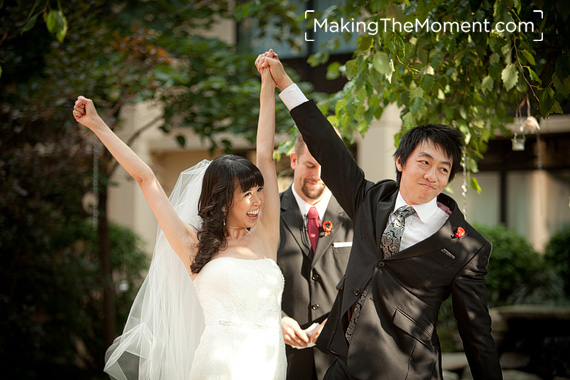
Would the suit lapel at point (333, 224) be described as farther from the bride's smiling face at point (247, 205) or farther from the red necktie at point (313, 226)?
the bride's smiling face at point (247, 205)

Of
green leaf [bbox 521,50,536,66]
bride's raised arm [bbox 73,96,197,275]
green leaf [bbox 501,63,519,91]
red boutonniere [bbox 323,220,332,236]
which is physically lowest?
red boutonniere [bbox 323,220,332,236]

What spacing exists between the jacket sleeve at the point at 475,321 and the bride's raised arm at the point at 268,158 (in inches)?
40.0

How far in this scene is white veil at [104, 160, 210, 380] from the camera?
3152mm

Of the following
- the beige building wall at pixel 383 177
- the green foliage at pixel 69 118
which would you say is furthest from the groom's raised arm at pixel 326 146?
the beige building wall at pixel 383 177

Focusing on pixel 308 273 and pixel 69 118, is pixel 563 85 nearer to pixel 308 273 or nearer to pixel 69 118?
pixel 308 273

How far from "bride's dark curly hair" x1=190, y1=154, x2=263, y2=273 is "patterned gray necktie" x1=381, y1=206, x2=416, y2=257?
70 cm

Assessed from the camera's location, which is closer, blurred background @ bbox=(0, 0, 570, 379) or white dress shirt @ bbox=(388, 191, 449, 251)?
white dress shirt @ bbox=(388, 191, 449, 251)

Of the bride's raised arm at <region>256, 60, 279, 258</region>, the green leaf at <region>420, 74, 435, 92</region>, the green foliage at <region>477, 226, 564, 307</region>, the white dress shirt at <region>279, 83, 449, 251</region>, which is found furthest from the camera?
the green foliage at <region>477, 226, 564, 307</region>

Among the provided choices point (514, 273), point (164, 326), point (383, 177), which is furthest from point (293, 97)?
point (514, 273)

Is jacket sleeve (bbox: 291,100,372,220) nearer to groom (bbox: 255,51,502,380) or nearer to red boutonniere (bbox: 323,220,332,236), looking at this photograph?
groom (bbox: 255,51,502,380)

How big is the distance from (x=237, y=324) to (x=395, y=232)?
2.90 ft

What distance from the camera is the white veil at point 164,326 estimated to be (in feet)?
10.3

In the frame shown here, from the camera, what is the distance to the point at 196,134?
7.27m

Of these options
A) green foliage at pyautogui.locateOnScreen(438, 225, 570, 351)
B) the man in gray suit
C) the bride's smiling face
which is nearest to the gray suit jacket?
the man in gray suit
